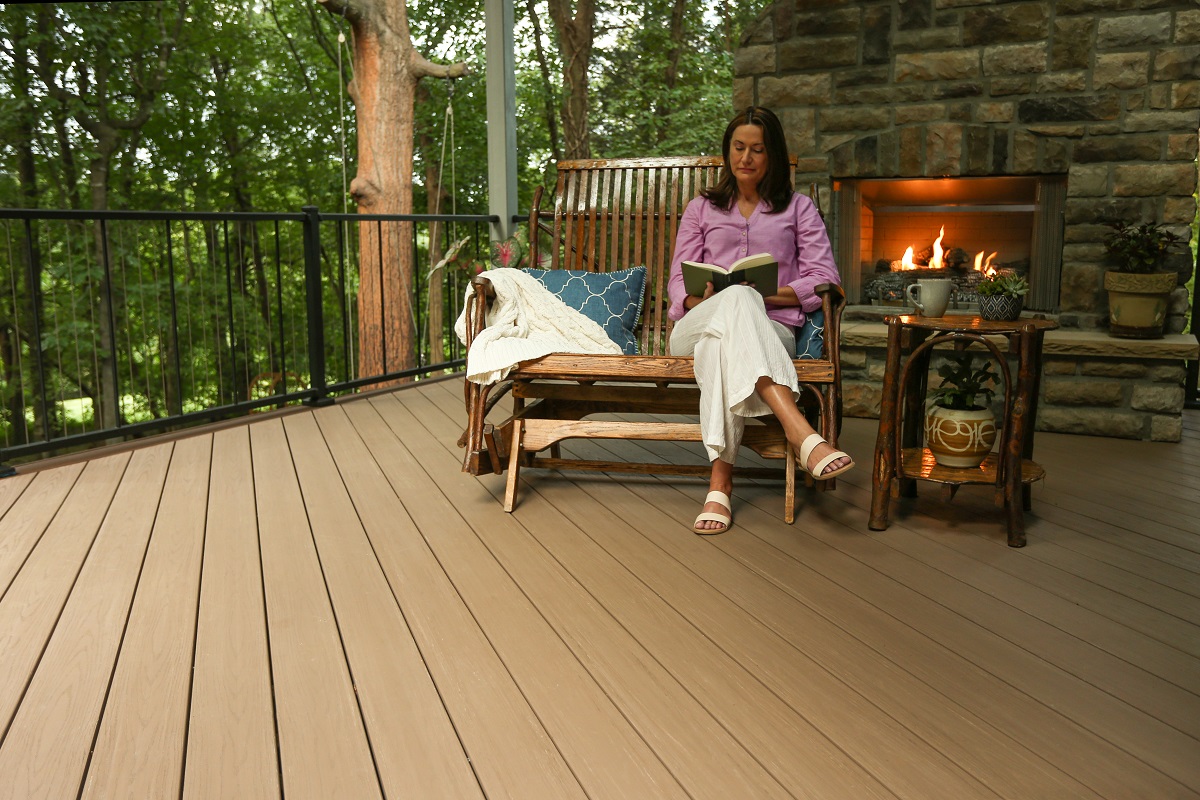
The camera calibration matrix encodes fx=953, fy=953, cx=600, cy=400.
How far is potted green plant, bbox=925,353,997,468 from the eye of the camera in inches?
102

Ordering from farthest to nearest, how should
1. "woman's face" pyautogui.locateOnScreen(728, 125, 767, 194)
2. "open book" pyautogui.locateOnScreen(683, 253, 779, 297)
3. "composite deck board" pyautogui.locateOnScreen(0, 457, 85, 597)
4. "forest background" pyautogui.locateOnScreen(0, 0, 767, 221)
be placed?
"forest background" pyautogui.locateOnScreen(0, 0, 767, 221), "woman's face" pyautogui.locateOnScreen(728, 125, 767, 194), "open book" pyautogui.locateOnScreen(683, 253, 779, 297), "composite deck board" pyautogui.locateOnScreen(0, 457, 85, 597)

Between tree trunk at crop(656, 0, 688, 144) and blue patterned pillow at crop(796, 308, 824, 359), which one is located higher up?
tree trunk at crop(656, 0, 688, 144)

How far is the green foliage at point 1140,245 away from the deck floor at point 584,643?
1161 mm

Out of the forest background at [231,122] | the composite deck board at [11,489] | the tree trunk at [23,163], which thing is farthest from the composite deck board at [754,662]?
the tree trunk at [23,163]

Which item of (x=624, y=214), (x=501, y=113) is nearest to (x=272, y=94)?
(x=501, y=113)

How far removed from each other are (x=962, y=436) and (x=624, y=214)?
1516mm

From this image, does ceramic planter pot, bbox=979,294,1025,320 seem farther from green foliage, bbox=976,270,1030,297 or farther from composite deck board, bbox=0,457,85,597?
composite deck board, bbox=0,457,85,597

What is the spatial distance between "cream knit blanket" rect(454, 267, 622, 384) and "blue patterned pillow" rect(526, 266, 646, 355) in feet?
0.14

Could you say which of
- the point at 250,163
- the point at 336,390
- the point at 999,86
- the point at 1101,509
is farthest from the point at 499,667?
the point at 250,163

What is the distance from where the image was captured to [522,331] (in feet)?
9.84

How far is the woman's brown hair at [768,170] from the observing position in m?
2.96

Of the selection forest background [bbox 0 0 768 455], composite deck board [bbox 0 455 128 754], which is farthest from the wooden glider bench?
forest background [bbox 0 0 768 455]

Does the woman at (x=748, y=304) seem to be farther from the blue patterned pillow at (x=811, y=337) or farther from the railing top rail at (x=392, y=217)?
the railing top rail at (x=392, y=217)

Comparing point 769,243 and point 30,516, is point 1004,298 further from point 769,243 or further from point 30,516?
point 30,516
